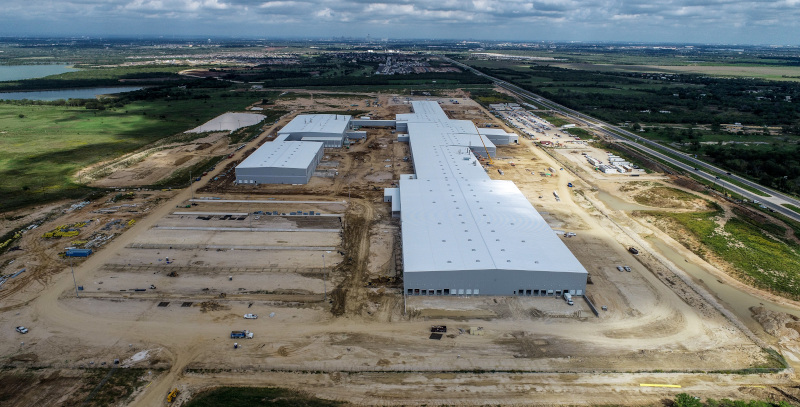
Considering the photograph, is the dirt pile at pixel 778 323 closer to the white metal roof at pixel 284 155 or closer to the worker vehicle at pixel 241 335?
the worker vehicle at pixel 241 335

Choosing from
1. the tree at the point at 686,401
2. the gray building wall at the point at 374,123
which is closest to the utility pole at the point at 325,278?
the tree at the point at 686,401

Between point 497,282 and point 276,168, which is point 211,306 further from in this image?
point 276,168

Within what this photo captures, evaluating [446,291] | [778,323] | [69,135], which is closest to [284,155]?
[446,291]

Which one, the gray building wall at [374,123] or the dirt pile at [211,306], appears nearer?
the dirt pile at [211,306]

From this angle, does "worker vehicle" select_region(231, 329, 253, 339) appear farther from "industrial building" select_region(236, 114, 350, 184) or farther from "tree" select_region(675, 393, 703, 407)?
"industrial building" select_region(236, 114, 350, 184)

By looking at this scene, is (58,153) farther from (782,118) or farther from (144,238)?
(782,118)
